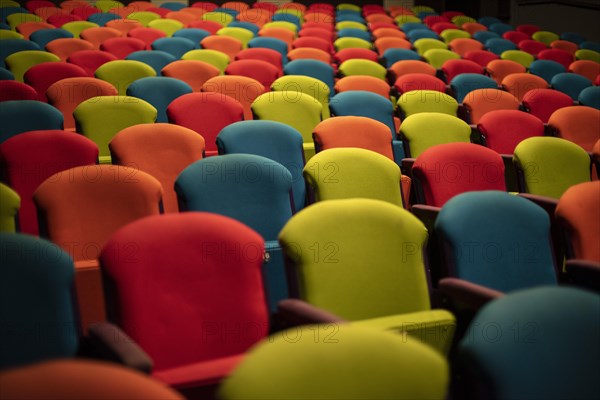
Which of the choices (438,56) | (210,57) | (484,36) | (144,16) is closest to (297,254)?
(210,57)

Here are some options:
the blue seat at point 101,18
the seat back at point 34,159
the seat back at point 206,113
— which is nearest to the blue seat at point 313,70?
the seat back at point 206,113

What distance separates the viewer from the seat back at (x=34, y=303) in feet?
4.46

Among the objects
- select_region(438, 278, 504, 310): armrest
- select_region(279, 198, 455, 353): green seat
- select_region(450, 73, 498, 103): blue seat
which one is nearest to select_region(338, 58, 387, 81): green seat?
select_region(450, 73, 498, 103): blue seat

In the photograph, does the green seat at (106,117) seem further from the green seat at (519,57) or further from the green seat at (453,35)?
the green seat at (453,35)

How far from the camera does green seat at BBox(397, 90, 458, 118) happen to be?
137 inches

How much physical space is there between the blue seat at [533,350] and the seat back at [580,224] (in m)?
0.84

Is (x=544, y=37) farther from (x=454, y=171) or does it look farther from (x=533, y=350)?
(x=533, y=350)

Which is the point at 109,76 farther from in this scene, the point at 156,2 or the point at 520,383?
the point at 156,2

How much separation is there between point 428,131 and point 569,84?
2038mm

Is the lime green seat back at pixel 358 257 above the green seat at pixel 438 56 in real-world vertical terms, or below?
below

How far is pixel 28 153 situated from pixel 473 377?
158 centimetres

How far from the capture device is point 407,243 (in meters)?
1.75

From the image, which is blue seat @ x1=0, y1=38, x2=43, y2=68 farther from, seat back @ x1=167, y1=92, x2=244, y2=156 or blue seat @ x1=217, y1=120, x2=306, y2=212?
blue seat @ x1=217, y1=120, x2=306, y2=212

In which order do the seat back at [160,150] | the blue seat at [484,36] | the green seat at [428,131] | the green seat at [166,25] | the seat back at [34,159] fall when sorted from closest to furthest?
the seat back at [34,159] < the seat back at [160,150] < the green seat at [428,131] < the green seat at [166,25] < the blue seat at [484,36]
